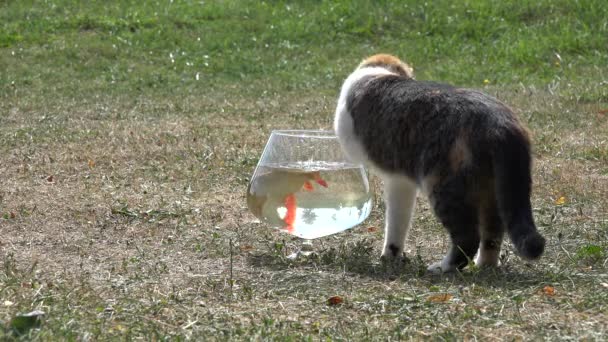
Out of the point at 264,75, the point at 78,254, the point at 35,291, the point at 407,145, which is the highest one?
the point at 407,145

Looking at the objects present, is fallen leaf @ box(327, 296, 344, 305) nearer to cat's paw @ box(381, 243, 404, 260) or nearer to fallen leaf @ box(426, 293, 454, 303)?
fallen leaf @ box(426, 293, 454, 303)

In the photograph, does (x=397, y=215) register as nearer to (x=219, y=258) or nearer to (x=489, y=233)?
(x=489, y=233)

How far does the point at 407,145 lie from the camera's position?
469 cm

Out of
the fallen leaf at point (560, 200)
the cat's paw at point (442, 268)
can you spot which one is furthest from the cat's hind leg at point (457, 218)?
the fallen leaf at point (560, 200)

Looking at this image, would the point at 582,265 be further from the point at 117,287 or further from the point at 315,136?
the point at 117,287

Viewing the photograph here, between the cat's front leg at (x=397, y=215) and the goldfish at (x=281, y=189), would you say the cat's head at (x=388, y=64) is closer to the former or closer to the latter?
the cat's front leg at (x=397, y=215)

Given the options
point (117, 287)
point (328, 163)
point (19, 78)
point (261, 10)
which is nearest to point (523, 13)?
point (261, 10)

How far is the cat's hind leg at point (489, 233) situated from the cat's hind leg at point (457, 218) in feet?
0.18

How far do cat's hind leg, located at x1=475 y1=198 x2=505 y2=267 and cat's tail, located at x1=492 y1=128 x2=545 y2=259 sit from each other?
5.0 inches

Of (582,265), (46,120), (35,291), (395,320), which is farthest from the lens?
(46,120)

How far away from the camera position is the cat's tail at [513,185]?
4.20 meters

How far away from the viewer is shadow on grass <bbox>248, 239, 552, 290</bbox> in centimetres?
427

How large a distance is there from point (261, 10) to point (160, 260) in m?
10.5

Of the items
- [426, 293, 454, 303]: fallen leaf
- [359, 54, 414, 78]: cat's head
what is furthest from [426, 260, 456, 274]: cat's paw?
[359, 54, 414, 78]: cat's head
